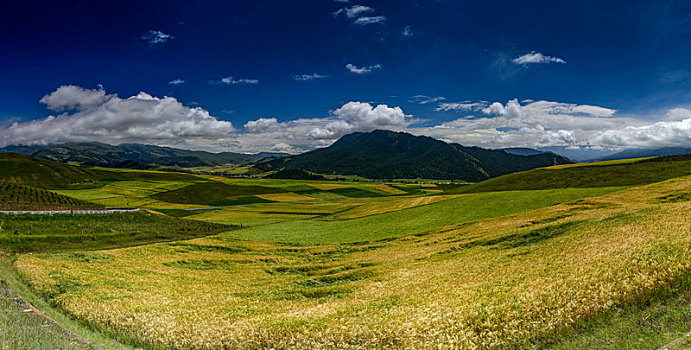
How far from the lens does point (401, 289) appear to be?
68.0 feet

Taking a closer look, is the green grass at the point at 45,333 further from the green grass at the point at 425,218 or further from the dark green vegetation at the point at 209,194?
the dark green vegetation at the point at 209,194

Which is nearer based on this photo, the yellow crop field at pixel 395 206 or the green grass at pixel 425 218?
the green grass at pixel 425 218

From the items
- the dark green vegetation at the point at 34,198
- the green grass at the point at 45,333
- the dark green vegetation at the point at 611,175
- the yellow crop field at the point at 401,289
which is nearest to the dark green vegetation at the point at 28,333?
the green grass at the point at 45,333

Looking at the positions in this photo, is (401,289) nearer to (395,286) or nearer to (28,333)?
(395,286)

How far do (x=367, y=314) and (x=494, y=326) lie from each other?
6391 mm

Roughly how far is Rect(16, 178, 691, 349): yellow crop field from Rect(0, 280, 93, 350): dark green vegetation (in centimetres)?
247

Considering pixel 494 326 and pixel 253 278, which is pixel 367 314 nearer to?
pixel 494 326

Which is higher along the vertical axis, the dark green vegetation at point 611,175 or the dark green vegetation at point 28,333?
the dark green vegetation at point 611,175

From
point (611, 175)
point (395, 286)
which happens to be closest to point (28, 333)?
point (395, 286)

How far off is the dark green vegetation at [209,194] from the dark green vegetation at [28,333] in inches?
5378

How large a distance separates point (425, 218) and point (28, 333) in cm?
5582

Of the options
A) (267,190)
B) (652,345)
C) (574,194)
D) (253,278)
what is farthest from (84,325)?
(267,190)

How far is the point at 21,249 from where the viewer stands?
127 ft

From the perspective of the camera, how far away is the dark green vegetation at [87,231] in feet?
138
